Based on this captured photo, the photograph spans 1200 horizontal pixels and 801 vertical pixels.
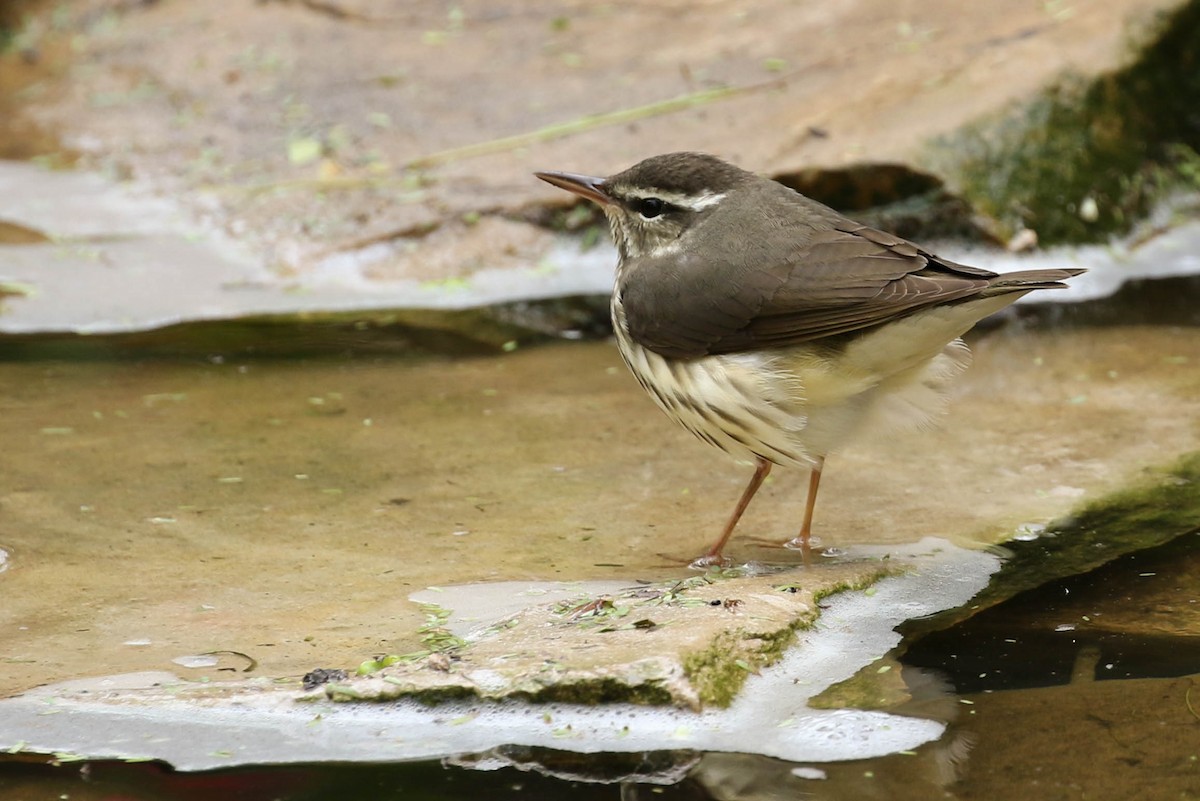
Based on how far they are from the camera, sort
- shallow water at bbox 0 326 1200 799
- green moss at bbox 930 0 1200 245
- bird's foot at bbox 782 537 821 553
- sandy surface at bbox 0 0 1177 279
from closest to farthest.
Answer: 1. shallow water at bbox 0 326 1200 799
2. bird's foot at bbox 782 537 821 553
3. green moss at bbox 930 0 1200 245
4. sandy surface at bbox 0 0 1177 279

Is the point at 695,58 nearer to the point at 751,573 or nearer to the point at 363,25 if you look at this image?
the point at 363,25

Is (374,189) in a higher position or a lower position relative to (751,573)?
higher

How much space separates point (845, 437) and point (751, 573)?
64cm

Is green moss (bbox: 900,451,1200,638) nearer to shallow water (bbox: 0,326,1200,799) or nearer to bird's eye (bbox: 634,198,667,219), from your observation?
shallow water (bbox: 0,326,1200,799)

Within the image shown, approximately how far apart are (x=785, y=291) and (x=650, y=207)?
740 millimetres

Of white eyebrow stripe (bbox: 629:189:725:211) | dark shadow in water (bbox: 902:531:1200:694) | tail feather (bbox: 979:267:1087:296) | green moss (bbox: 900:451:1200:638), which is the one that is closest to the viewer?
dark shadow in water (bbox: 902:531:1200:694)

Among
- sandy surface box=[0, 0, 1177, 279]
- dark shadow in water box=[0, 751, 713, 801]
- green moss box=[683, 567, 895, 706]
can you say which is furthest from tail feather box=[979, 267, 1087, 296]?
sandy surface box=[0, 0, 1177, 279]

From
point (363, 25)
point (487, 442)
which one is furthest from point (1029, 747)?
point (363, 25)

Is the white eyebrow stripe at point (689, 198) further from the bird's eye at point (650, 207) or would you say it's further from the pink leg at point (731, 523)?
the pink leg at point (731, 523)

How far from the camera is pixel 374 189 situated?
27.9ft

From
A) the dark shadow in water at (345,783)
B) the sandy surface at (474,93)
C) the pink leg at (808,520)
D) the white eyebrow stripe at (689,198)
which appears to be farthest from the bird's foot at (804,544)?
the sandy surface at (474,93)

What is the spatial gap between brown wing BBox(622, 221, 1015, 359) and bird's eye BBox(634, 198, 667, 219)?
24 cm

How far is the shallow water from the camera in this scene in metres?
3.57

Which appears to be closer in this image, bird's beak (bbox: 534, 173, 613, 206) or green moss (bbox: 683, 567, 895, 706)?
green moss (bbox: 683, 567, 895, 706)
